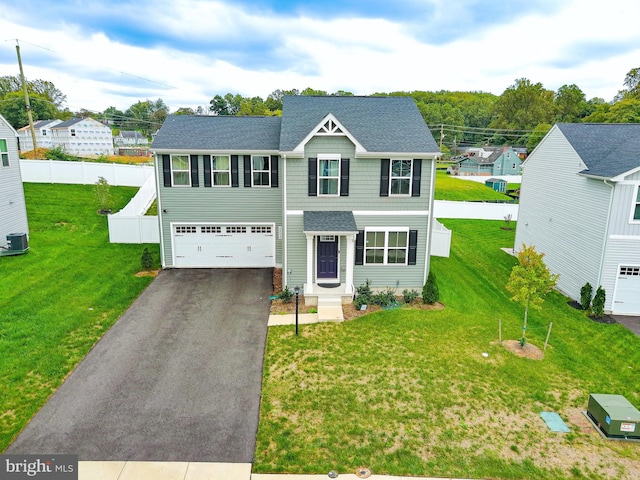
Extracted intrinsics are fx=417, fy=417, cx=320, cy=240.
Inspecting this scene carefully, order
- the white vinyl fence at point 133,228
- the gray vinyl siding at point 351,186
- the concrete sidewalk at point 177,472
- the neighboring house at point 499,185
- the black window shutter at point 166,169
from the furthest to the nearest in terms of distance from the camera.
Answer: the neighboring house at point 499,185 < the white vinyl fence at point 133,228 < the black window shutter at point 166,169 < the gray vinyl siding at point 351,186 < the concrete sidewalk at point 177,472

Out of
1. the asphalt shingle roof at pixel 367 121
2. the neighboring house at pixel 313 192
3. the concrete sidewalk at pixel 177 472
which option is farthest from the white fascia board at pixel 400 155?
the concrete sidewalk at pixel 177 472

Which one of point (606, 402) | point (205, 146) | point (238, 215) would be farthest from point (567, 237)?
point (205, 146)

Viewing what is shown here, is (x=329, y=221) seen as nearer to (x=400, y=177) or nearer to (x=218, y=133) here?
(x=400, y=177)

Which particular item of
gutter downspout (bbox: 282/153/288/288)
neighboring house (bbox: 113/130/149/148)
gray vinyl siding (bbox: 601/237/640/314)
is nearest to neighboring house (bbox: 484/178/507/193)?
gray vinyl siding (bbox: 601/237/640/314)

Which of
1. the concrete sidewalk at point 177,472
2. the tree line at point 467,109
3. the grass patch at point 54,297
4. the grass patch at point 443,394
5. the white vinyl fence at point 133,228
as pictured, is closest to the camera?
the concrete sidewalk at point 177,472

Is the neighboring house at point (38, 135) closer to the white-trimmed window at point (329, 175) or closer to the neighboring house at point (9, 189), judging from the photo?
the neighboring house at point (9, 189)
